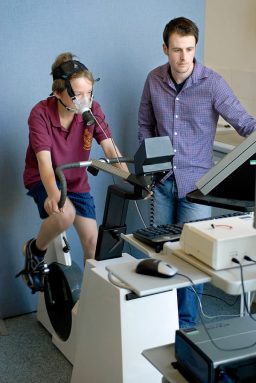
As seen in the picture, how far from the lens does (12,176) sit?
3078 millimetres

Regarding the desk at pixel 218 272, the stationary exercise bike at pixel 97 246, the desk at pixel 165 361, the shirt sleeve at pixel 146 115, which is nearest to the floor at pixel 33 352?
the stationary exercise bike at pixel 97 246

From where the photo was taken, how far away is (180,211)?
9.73 ft

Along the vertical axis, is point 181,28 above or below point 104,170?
above

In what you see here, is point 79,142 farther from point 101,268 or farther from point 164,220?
point 101,268

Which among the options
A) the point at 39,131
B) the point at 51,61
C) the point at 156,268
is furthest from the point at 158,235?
the point at 51,61

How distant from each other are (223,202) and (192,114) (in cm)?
123

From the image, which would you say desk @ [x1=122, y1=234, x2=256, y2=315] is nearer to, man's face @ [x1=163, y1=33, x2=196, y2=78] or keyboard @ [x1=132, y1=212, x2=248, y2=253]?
keyboard @ [x1=132, y1=212, x2=248, y2=253]

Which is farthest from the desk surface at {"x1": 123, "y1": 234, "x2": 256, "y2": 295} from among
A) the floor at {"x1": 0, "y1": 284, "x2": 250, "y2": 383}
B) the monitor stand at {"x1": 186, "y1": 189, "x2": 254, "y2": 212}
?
the floor at {"x1": 0, "y1": 284, "x2": 250, "y2": 383}

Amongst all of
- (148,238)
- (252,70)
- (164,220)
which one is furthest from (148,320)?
(252,70)

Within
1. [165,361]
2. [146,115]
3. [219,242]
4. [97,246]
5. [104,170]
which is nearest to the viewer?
[219,242]

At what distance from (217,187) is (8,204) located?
168cm

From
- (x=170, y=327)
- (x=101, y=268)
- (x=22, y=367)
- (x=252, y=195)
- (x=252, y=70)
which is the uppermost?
(x=252, y=70)

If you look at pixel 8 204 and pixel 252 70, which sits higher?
pixel 252 70

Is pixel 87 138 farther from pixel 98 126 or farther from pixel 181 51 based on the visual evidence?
pixel 181 51
